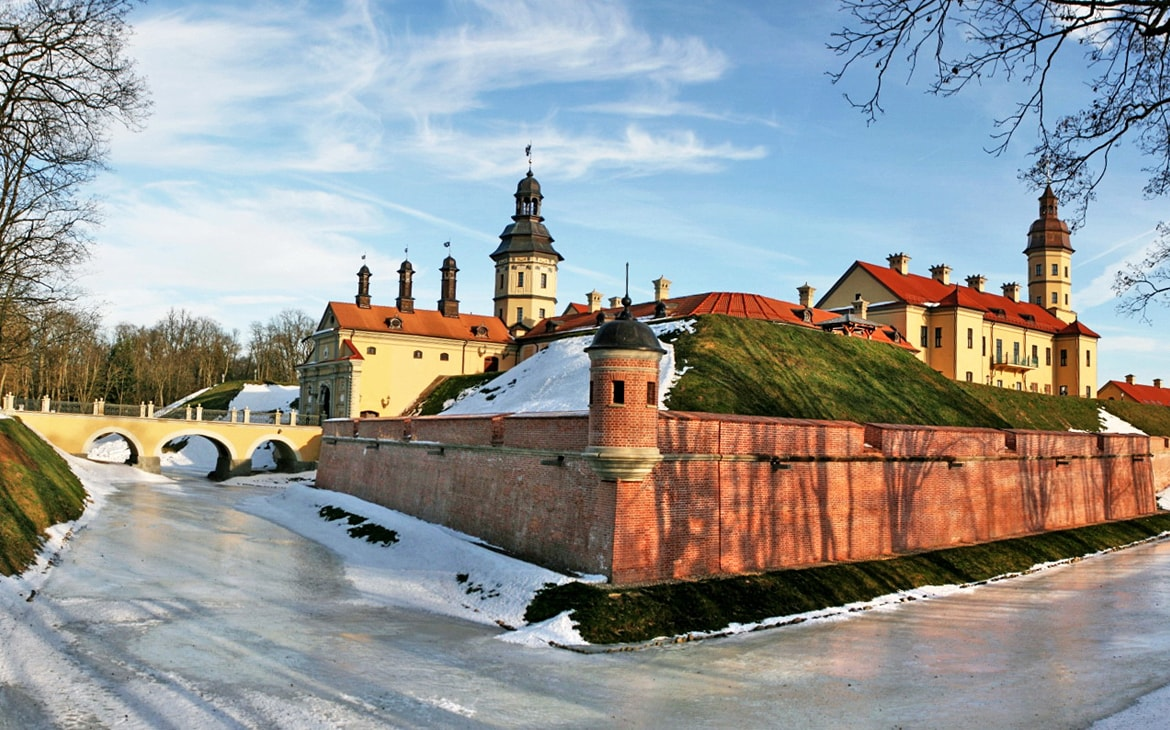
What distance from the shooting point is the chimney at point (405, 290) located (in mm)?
55562

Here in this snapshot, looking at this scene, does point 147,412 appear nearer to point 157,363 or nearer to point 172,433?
point 172,433

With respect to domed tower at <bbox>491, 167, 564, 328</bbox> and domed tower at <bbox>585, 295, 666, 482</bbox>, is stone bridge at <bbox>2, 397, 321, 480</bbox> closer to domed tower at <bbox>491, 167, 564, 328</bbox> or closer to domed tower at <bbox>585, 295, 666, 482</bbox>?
domed tower at <bbox>491, 167, 564, 328</bbox>

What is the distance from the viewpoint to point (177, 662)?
1123cm

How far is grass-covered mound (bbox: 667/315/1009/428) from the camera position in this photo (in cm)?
3144

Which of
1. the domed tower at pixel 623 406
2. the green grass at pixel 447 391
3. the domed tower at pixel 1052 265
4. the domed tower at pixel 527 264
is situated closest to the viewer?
the domed tower at pixel 623 406

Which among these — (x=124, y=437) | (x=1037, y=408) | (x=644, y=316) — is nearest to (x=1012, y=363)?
(x=1037, y=408)

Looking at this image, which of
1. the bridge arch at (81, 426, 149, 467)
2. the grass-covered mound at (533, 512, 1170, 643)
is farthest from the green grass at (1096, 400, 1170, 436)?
the bridge arch at (81, 426, 149, 467)

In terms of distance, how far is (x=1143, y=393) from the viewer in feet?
240

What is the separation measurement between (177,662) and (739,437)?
36.7 ft

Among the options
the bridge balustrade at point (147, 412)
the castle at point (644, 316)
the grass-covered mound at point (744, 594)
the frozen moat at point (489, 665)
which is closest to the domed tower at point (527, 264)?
the castle at point (644, 316)

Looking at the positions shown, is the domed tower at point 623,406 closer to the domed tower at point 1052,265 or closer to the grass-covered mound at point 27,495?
the grass-covered mound at point 27,495

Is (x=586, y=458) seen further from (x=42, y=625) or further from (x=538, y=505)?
(x=42, y=625)

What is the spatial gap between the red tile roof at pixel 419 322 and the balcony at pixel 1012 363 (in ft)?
107

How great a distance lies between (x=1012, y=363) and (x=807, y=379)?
93.0 ft
